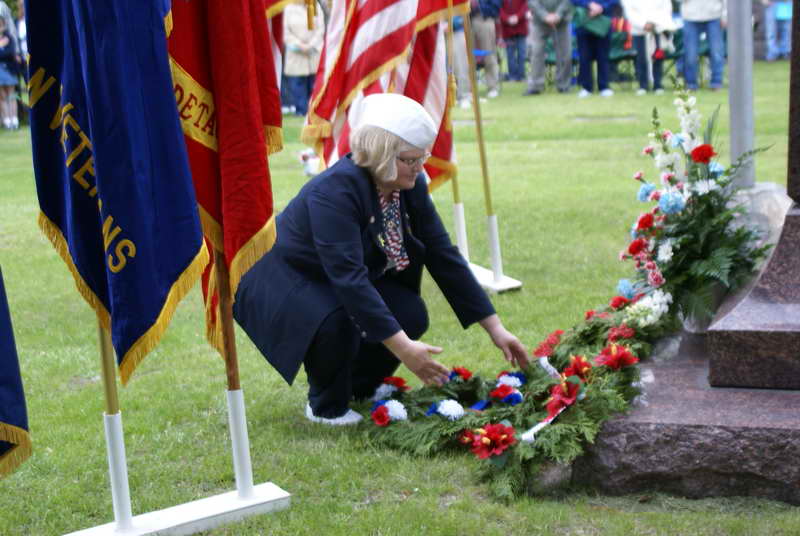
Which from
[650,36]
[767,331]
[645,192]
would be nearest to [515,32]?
[650,36]

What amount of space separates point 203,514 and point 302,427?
3.27 ft

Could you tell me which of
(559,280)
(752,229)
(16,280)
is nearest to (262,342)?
(752,229)

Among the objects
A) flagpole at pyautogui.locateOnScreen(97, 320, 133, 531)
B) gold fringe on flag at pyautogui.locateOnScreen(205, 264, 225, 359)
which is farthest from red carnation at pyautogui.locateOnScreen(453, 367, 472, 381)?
flagpole at pyautogui.locateOnScreen(97, 320, 133, 531)

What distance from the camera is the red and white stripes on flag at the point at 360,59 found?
655 centimetres

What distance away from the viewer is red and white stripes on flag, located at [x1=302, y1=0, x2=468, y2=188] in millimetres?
6547

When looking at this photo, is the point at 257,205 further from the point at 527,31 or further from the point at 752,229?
the point at 527,31

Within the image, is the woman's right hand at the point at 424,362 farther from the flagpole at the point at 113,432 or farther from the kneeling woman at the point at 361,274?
the flagpole at the point at 113,432

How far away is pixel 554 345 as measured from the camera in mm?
5477

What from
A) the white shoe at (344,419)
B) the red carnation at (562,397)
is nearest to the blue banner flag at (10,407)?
the white shoe at (344,419)

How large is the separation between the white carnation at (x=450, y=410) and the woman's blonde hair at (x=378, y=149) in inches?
36.6

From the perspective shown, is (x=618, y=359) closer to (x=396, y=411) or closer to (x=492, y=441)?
(x=492, y=441)

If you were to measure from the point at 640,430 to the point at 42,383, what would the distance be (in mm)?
3133

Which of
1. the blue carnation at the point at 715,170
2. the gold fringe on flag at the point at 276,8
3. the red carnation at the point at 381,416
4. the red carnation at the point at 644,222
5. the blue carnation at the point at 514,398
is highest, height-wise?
the gold fringe on flag at the point at 276,8

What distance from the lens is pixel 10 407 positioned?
3312 mm
